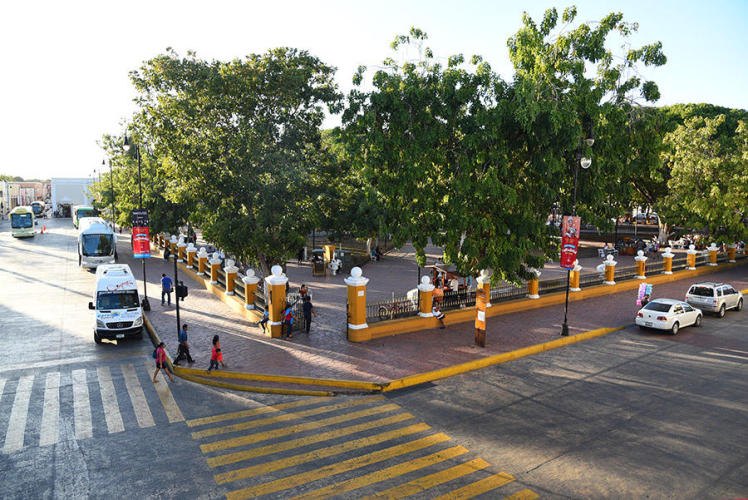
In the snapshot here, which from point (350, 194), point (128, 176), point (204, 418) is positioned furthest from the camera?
point (128, 176)

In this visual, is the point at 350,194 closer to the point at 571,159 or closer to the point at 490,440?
the point at 571,159

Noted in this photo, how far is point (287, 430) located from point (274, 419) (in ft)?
2.50

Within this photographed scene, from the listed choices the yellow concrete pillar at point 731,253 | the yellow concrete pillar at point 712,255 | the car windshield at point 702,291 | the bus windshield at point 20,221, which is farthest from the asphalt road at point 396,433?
the bus windshield at point 20,221

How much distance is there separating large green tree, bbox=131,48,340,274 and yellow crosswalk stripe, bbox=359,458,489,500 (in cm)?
1236

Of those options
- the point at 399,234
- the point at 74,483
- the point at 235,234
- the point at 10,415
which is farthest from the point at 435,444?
the point at 235,234

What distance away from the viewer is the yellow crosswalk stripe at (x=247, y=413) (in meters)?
11.2

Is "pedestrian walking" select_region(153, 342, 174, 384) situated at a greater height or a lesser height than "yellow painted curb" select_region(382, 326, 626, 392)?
greater

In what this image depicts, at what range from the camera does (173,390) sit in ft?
43.4

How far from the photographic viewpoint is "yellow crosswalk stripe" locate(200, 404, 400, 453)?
9.91m

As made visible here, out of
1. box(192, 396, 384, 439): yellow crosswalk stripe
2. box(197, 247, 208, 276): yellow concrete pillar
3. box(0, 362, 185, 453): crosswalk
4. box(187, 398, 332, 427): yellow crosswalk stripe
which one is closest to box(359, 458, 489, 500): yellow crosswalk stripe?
box(192, 396, 384, 439): yellow crosswalk stripe

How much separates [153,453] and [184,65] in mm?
15620

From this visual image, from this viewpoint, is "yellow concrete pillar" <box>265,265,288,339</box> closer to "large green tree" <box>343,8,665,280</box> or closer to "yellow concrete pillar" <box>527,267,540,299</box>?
"large green tree" <box>343,8,665,280</box>

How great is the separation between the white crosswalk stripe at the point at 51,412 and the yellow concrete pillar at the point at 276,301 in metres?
6.89

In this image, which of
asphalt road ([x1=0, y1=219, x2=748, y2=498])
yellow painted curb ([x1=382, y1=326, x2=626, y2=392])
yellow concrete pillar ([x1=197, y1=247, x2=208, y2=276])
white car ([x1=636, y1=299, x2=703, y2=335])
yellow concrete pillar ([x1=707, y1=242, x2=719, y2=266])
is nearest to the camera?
asphalt road ([x1=0, y1=219, x2=748, y2=498])
